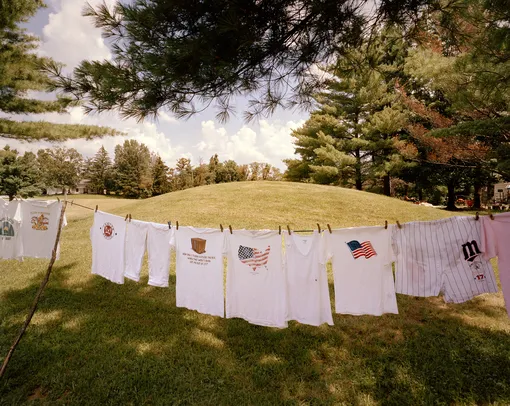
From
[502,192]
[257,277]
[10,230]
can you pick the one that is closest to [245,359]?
[257,277]

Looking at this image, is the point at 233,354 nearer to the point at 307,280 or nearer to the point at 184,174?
the point at 307,280

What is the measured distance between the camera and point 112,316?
596cm

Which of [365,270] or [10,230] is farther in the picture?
[10,230]

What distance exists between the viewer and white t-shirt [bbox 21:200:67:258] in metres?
6.18

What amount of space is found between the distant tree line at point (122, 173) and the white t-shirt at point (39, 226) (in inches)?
1348

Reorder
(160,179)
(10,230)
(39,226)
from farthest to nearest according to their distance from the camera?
(160,179), (10,230), (39,226)

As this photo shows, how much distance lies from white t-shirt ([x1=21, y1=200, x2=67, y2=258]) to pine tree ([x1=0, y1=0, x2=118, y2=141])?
4.79 meters

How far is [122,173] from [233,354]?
53.3 meters

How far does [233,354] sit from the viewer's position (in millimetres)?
4715

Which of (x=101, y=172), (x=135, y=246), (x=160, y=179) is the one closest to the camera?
(x=135, y=246)

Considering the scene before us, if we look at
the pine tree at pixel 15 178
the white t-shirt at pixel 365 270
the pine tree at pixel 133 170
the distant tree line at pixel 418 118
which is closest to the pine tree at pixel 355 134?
the distant tree line at pixel 418 118

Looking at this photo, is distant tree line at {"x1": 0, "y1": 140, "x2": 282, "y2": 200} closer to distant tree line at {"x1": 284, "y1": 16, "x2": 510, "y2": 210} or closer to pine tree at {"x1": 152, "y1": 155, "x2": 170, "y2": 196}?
pine tree at {"x1": 152, "y1": 155, "x2": 170, "y2": 196}

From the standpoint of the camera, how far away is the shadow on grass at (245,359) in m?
3.85

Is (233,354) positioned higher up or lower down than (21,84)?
lower down
